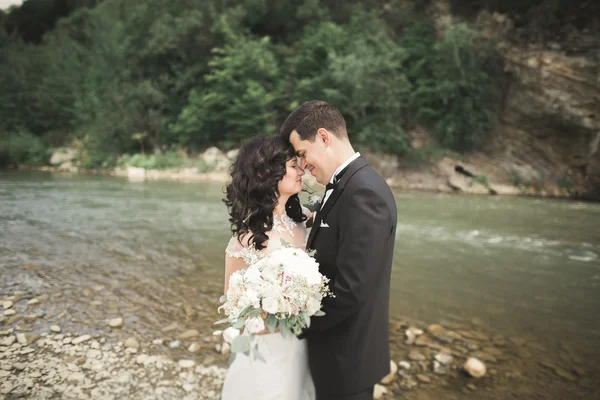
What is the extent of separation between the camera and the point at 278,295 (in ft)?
5.27

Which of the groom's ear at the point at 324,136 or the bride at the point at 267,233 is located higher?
the groom's ear at the point at 324,136

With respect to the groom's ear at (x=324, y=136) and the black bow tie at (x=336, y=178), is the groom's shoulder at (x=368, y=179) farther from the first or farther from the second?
the groom's ear at (x=324, y=136)

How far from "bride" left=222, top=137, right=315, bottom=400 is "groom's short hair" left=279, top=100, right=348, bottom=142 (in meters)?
0.32

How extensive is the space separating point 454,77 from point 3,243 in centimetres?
2495

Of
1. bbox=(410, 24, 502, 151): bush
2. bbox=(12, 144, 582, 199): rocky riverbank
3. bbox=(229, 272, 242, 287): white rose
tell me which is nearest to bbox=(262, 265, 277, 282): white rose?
bbox=(229, 272, 242, 287): white rose

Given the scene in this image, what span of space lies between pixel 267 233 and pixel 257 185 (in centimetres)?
33

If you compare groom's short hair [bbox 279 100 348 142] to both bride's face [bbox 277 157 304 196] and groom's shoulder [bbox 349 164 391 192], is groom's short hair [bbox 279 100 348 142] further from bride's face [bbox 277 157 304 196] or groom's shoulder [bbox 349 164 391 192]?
bride's face [bbox 277 157 304 196]

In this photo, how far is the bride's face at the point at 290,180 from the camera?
2.44 m

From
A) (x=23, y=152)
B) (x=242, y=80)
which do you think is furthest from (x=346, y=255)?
(x=23, y=152)

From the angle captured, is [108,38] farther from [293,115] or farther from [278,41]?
[293,115]

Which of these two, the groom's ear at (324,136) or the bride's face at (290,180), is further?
the bride's face at (290,180)

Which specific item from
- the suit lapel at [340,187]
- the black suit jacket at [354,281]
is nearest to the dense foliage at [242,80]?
the suit lapel at [340,187]

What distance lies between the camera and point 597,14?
74.0ft

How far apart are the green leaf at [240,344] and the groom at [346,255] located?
41cm
